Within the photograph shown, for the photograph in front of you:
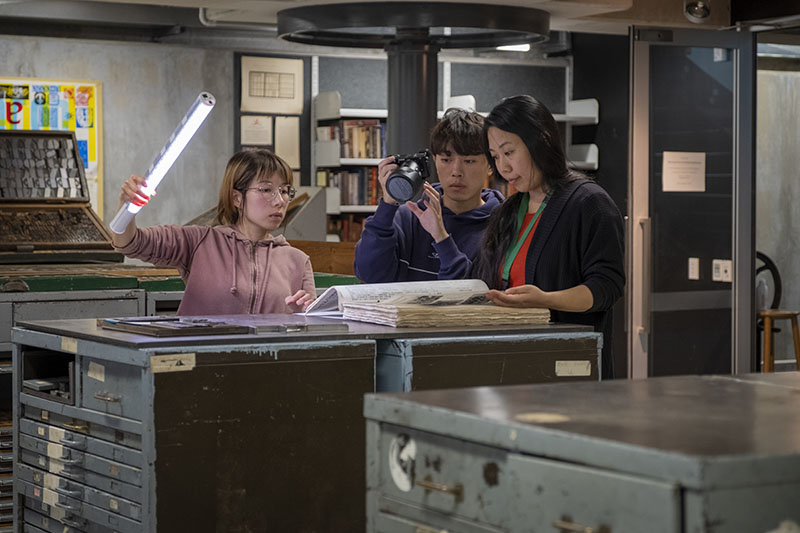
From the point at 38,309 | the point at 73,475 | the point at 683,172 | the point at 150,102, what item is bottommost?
the point at 73,475

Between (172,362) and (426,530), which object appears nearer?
(426,530)

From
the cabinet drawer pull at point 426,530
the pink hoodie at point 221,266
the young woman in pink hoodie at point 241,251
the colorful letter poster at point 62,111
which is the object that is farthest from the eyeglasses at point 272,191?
the colorful letter poster at point 62,111

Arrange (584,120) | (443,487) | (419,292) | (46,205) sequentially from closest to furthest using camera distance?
1. (443,487)
2. (419,292)
3. (46,205)
4. (584,120)

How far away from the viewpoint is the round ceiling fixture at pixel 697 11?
21.2 ft

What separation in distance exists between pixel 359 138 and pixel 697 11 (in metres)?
3.30

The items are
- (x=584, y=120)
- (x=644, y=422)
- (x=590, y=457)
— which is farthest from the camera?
(x=584, y=120)

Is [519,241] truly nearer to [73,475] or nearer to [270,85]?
[73,475]

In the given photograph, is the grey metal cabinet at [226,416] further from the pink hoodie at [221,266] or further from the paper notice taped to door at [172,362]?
the pink hoodie at [221,266]

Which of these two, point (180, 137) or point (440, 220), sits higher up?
point (180, 137)

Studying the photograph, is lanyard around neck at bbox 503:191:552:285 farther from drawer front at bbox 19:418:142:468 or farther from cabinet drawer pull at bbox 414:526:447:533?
cabinet drawer pull at bbox 414:526:447:533

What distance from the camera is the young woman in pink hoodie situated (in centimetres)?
323

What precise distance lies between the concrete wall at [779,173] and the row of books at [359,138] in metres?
2.86

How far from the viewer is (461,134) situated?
11.4 ft

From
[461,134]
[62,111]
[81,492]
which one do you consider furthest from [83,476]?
[62,111]
